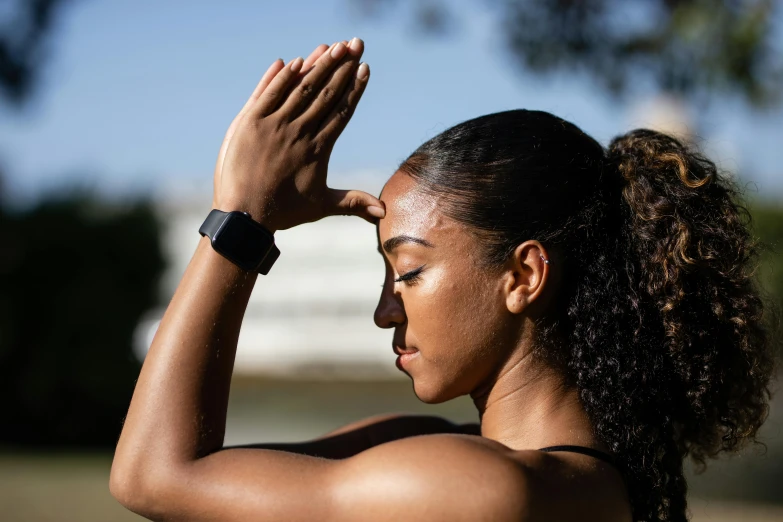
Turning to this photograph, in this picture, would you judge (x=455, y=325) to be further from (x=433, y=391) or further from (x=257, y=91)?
(x=257, y=91)

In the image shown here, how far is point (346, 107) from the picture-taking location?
7.29 feet

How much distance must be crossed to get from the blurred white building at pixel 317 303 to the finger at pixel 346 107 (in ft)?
60.0

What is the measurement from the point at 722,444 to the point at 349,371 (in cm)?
1893

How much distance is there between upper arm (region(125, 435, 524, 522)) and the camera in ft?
6.04

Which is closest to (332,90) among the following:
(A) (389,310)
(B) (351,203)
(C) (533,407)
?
(B) (351,203)

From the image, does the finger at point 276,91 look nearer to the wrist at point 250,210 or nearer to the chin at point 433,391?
the wrist at point 250,210

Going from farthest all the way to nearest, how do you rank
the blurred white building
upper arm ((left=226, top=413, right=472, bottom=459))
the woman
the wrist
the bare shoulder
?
1. the blurred white building
2. upper arm ((left=226, top=413, right=472, bottom=459))
3. the wrist
4. the woman
5. the bare shoulder

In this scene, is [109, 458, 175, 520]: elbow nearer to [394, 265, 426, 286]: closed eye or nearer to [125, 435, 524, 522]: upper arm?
[125, 435, 524, 522]: upper arm

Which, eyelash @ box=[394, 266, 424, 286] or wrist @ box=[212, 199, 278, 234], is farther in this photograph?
eyelash @ box=[394, 266, 424, 286]

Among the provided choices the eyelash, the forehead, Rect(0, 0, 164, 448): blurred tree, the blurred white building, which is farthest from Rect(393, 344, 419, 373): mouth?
the blurred white building

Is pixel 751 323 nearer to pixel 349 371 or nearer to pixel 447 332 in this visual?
pixel 447 332

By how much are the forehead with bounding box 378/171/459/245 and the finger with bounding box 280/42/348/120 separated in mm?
323

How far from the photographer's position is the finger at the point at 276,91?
213cm

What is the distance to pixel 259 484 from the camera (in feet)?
6.18
